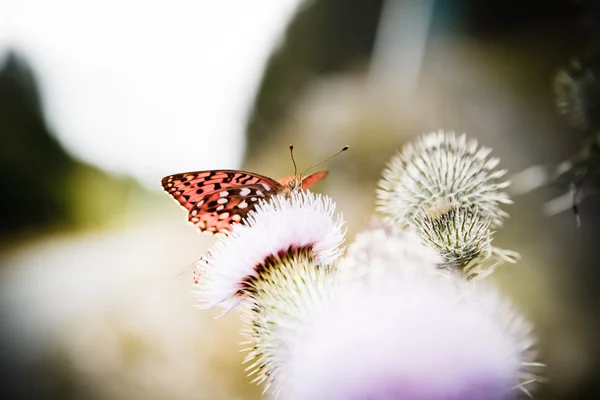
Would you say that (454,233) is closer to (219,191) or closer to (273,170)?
(219,191)

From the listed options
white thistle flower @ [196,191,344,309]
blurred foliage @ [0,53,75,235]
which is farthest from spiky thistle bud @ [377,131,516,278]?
blurred foliage @ [0,53,75,235]

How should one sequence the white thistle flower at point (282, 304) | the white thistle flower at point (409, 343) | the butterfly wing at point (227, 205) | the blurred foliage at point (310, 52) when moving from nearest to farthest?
the white thistle flower at point (409, 343), the white thistle flower at point (282, 304), the butterfly wing at point (227, 205), the blurred foliage at point (310, 52)

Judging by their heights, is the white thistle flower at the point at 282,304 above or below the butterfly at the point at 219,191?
below

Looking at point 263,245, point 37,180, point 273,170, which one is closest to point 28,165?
point 37,180

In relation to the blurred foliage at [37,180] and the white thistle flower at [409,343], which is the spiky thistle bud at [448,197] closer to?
the white thistle flower at [409,343]

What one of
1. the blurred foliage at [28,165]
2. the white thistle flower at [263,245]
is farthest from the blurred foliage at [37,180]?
the white thistle flower at [263,245]

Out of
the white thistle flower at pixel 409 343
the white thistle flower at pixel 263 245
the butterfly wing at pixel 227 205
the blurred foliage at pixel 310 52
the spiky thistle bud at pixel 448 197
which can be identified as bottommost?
the white thistle flower at pixel 409 343
